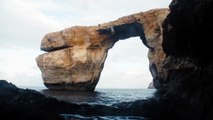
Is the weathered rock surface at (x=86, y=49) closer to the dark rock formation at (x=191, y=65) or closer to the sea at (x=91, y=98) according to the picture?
the sea at (x=91, y=98)

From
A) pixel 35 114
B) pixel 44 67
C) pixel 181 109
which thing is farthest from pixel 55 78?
pixel 35 114

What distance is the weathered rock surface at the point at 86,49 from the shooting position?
5750 cm

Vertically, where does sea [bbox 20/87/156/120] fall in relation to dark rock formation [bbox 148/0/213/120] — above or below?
below

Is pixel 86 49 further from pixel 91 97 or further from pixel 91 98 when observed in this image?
pixel 91 98

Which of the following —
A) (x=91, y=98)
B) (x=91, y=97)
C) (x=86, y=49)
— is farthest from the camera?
(x=86, y=49)

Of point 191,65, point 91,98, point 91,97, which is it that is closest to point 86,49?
point 91,97

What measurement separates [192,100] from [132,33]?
1890 inches

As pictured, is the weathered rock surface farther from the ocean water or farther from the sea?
the sea

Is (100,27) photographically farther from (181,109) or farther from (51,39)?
(181,109)

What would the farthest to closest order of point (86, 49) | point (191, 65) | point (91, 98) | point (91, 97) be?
point (86, 49) → point (91, 97) → point (91, 98) → point (191, 65)

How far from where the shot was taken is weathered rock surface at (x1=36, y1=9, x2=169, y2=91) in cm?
5750

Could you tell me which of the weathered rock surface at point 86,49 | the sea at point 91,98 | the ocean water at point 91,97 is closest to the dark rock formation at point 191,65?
the sea at point 91,98

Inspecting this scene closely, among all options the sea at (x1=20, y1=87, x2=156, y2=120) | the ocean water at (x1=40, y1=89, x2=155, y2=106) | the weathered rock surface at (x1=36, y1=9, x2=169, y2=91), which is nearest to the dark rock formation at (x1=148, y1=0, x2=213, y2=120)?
the sea at (x1=20, y1=87, x2=156, y2=120)

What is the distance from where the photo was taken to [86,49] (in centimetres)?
6056
